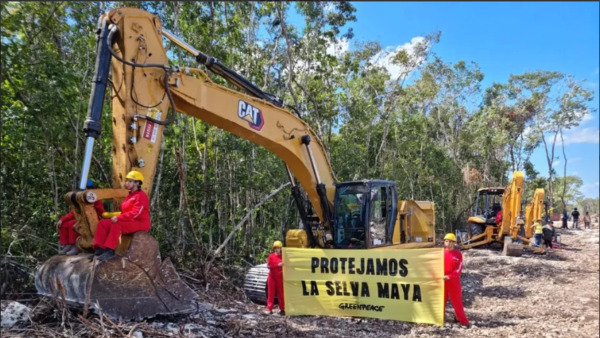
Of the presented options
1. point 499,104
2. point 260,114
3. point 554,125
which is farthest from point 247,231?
point 554,125

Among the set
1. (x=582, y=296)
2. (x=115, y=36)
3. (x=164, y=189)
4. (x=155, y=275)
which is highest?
(x=115, y=36)

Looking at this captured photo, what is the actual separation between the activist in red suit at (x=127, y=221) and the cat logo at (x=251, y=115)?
6.20ft

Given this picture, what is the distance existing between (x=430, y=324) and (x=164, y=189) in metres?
7.28

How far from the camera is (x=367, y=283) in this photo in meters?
6.85

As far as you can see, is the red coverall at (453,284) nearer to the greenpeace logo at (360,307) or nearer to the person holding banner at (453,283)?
the person holding banner at (453,283)

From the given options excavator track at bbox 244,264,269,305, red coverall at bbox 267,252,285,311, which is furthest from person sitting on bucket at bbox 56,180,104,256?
excavator track at bbox 244,264,269,305

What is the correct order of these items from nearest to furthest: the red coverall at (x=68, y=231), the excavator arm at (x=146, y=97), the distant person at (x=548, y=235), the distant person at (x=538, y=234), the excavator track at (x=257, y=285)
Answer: the excavator arm at (x=146, y=97)
the red coverall at (x=68, y=231)
the excavator track at (x=257, y=285)
the distant person at (x=538, y=234)
the distant person at (x=548, y=235)

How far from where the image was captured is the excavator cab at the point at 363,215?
7.70 meters

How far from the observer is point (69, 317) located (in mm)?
4840

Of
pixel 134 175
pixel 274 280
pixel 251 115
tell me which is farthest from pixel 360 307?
pixel 134 175

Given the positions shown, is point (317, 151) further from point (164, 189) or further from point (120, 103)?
point (164, 189)

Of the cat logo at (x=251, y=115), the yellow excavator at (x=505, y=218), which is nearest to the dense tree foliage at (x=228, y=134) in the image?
the cat logo at (x=251, y=115)

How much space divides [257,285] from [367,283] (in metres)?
2.18

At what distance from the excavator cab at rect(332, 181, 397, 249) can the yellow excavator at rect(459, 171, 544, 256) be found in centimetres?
865
